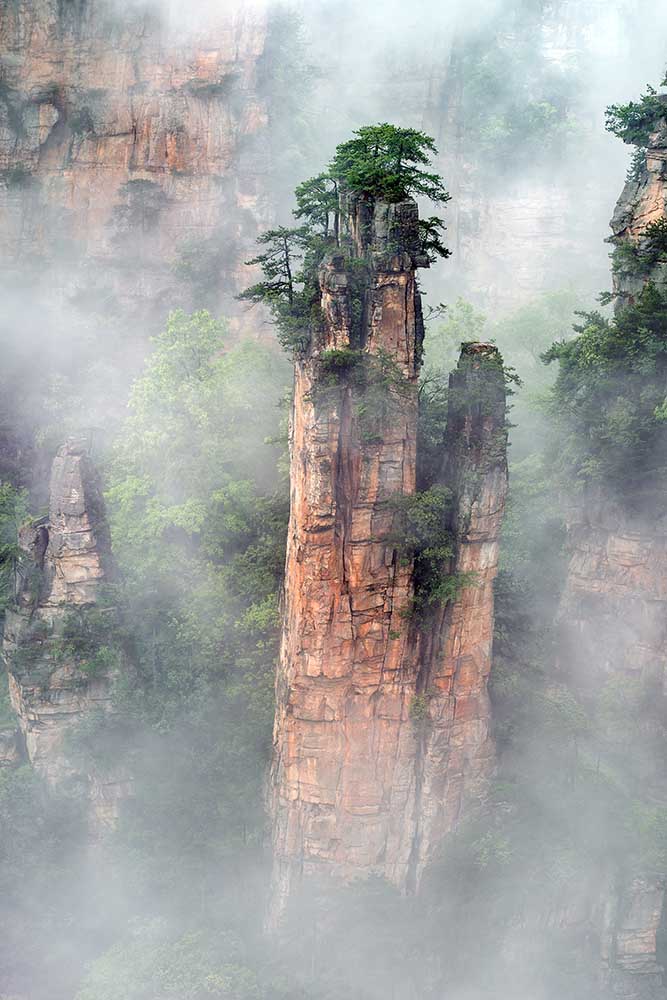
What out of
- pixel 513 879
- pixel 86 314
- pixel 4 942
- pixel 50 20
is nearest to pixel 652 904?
pixel 513 879

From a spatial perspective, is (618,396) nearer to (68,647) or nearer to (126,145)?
(68,647)

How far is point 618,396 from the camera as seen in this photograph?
33312mm

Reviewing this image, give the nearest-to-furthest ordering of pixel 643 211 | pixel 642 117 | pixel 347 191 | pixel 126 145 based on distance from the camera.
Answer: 1. pixel 347 191
2. pixel 643 211
3. pixel 642 117
4. pixel 126 145

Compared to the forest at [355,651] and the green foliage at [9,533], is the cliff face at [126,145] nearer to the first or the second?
the forest at [355,651]

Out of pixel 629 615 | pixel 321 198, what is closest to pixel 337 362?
pixel 321 198

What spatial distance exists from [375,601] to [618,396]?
9.72 metres

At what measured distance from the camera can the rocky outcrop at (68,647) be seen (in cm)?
3481

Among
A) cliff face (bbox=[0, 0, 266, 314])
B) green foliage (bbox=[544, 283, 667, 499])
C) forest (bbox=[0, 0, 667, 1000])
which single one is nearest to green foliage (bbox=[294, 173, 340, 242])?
forest (bbox=[0, 0, 667, 1000])

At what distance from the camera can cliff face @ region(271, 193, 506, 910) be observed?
2866 cm

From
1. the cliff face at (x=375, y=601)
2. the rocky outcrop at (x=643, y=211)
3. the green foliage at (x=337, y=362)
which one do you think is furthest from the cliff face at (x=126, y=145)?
the green foliage at (x=337, y=362)

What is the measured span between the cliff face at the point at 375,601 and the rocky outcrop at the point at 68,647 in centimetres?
608

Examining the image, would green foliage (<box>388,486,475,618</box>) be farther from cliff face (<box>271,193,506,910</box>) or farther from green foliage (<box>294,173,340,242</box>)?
green foliage (<box>294,173,340,242</box>)

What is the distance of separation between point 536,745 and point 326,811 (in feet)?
21.3

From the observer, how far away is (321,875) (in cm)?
3244
